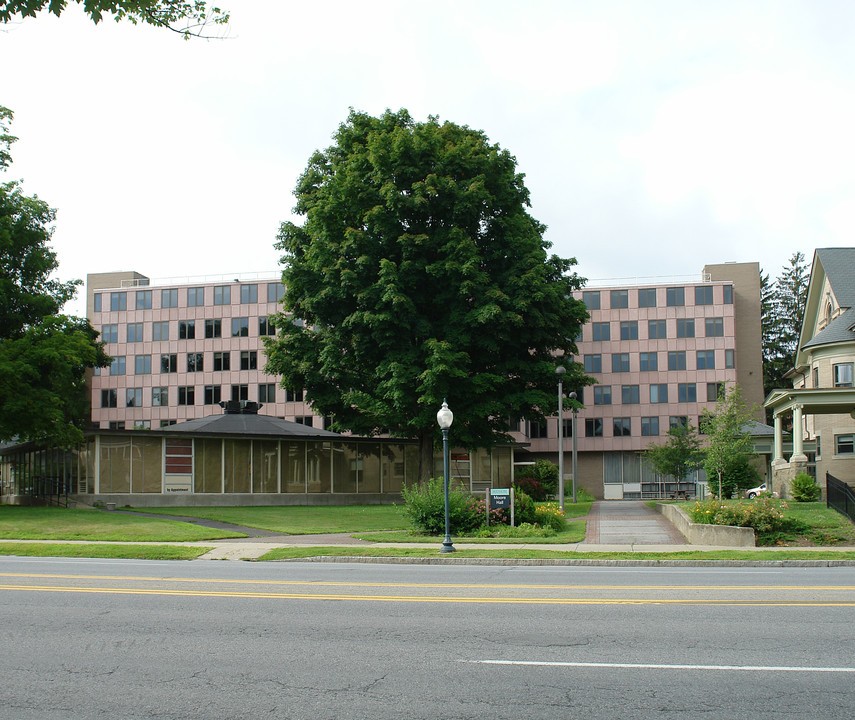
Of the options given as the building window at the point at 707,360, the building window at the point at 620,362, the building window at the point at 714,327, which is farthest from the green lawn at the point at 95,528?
the building window at the point at 714,327

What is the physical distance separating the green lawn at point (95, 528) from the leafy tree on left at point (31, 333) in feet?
14.0

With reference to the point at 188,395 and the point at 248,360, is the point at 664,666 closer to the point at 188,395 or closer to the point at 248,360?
the point at 248,360

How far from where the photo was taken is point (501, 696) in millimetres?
6457

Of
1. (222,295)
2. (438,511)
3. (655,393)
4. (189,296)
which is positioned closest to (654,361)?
(655,393)

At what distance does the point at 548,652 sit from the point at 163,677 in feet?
11.0

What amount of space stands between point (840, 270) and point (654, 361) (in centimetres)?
2963

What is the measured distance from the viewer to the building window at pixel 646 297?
7894 cm

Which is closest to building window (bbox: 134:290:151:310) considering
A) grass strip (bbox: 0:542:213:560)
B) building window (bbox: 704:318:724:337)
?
building window (bbox: 704:318:724:337)

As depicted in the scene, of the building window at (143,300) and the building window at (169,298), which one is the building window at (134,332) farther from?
the building window at (169,298)

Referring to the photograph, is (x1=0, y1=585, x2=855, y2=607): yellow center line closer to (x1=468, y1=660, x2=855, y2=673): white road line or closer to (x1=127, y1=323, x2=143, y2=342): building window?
(x1=468, y1=660, x2=855, y2=673): white road line

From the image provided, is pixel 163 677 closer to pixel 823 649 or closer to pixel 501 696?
pixel 501 696

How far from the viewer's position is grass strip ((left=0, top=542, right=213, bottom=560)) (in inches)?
787

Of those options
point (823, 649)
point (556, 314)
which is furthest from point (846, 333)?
point (823, 649)

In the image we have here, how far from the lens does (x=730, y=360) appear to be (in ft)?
253
